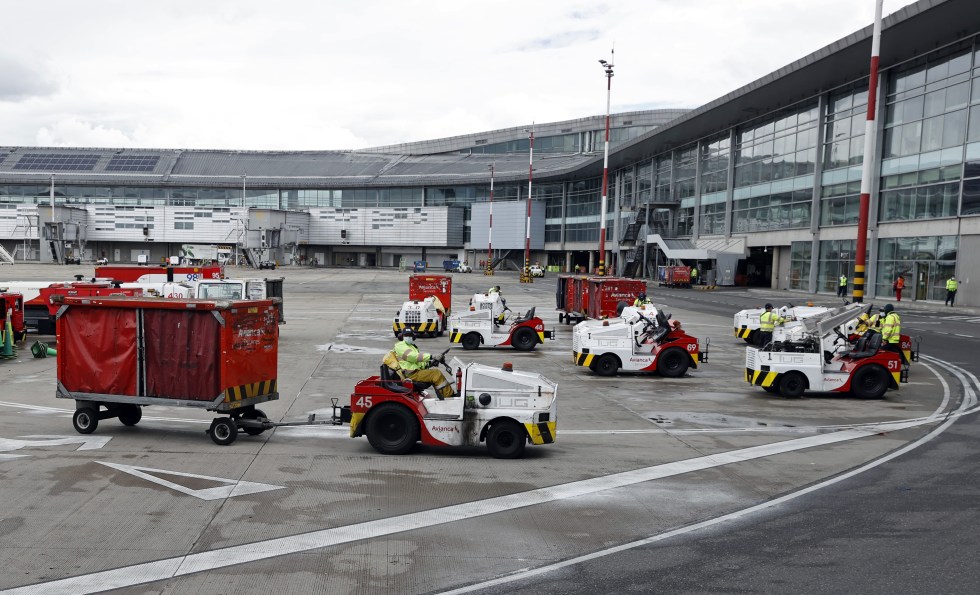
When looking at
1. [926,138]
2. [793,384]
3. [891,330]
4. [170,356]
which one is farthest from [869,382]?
[926,138]

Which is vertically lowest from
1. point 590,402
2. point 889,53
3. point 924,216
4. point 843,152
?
point 590,402

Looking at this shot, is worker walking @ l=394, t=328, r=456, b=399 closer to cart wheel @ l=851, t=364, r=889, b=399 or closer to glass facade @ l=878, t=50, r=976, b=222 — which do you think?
cart wheel @ l=851, t=364, r=889, b=399

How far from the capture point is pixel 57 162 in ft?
387

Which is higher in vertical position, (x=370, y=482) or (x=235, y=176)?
(x=235, y=176)

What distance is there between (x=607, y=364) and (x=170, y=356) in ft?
38.5

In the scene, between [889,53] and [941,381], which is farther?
[889,53]

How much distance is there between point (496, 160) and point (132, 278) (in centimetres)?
8721

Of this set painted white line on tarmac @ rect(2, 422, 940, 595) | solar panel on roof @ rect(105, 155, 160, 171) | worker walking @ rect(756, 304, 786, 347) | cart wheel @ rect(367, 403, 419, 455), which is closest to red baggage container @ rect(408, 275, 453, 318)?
worker walking @ rect(756, 304, 786, 347)

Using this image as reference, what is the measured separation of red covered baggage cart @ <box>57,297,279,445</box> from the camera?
12594mm

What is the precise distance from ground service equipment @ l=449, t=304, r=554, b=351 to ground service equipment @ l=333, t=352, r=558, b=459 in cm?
1361

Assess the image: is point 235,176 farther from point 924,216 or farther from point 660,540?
point 660,540

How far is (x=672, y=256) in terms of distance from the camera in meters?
73.8

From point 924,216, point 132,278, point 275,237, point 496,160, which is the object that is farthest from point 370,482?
point 496,160

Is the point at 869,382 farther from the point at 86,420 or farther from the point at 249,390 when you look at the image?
the point at 86,420
